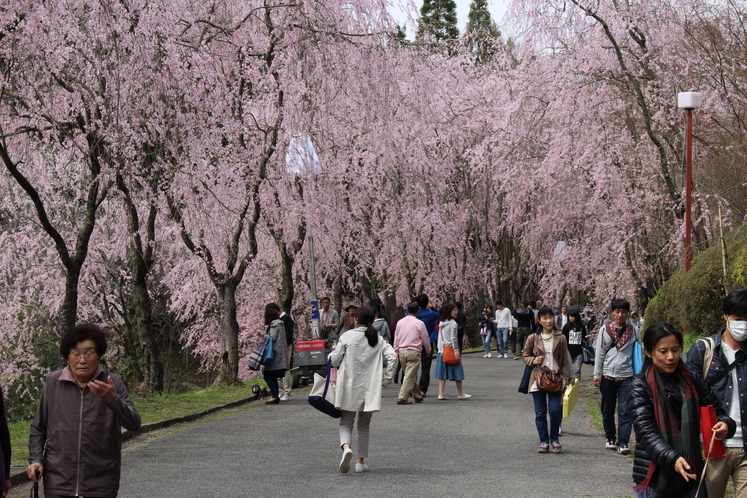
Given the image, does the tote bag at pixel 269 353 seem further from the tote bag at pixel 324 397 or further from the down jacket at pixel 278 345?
the tote bag at pixel 324 397

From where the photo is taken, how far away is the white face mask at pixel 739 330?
5.68 metres

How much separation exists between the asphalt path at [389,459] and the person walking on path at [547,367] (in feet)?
0.92

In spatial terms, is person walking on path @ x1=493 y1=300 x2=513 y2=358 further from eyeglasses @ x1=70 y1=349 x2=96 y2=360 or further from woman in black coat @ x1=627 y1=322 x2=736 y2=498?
eyeglasses @ x1=70 y1=349 x2=96 y2=360

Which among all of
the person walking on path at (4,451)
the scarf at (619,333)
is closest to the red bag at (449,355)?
the scarf at (619,333)


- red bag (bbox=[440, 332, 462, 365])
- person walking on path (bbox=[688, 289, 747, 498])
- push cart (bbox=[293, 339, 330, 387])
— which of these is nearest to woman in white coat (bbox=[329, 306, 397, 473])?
person walking on path (bbox=[688, 289, 747, 498])

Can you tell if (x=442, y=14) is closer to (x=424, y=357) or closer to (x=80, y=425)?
(x=424, y=357)

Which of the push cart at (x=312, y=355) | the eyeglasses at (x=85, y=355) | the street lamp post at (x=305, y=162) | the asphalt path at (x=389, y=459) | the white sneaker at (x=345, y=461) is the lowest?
the asphalt path at (x=389, y=459)

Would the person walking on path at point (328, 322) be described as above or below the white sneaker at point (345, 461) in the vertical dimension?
above

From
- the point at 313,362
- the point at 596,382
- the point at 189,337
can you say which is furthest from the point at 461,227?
the point at 596,382

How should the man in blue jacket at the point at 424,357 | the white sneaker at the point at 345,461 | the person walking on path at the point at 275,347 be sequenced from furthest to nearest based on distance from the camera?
the man in blue jacket at the point at 424,357 < the person walking on path at the point at 275,347 < the white sneaker at the point at 345,461

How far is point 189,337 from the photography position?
31578 mm

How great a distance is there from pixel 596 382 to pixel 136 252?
34.1ft

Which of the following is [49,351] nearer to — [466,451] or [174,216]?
[174,216]

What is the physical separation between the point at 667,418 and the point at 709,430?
9.7 inches
